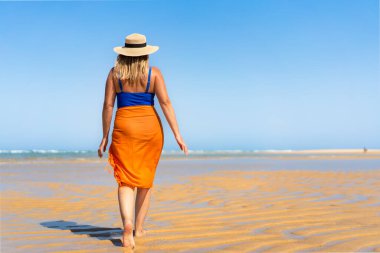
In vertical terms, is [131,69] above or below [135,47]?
below

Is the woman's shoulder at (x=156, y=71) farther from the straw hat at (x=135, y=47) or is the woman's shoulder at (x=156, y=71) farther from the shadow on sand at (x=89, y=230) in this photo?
the shadow on sand at (x=89, y=230)

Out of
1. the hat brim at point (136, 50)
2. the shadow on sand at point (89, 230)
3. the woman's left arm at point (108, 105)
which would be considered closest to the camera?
the hat brim at point (136, 50)

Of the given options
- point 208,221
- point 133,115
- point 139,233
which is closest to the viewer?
point 133,115

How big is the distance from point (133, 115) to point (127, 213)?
0.82m

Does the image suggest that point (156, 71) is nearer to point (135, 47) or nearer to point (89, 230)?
point (135, 47)

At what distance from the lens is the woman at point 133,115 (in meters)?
3.80

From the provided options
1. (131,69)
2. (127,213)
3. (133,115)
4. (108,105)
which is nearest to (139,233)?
(127,213)

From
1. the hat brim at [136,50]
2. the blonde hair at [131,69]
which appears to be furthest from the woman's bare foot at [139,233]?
the hat brim at [136,50]

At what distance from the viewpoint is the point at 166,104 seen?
3912mm

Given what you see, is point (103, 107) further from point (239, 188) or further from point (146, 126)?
point (239, 188)

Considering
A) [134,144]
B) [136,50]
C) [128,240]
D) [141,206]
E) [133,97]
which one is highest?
[136,50]

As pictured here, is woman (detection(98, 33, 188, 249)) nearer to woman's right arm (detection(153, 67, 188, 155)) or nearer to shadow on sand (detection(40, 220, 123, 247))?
woman's right arm (detection(153, 67, 188, 155))

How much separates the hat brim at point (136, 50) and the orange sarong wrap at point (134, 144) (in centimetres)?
45

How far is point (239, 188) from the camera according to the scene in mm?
7965
